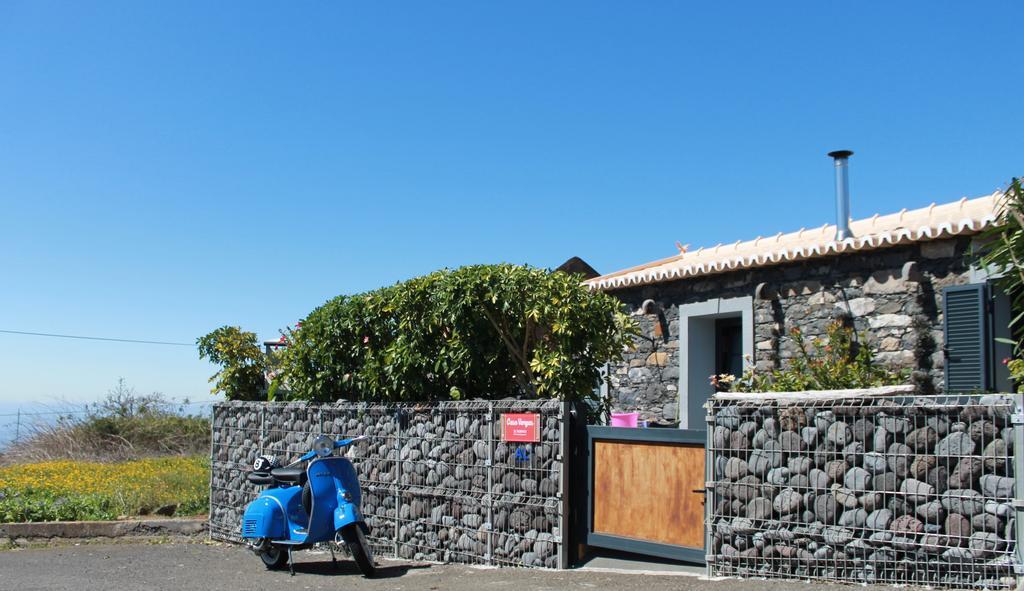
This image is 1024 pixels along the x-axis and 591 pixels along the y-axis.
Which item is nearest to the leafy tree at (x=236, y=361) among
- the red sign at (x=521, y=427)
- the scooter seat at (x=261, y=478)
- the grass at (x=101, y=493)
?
the grass at (x=101, y=493)

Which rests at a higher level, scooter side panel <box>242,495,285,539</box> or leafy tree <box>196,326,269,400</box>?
leafy tree <box>196,326,269,400</box>

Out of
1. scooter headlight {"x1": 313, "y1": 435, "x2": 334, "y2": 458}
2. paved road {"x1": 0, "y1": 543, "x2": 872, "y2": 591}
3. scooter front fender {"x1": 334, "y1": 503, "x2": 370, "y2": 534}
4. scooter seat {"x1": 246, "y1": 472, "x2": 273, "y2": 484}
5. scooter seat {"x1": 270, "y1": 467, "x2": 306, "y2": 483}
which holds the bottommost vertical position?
paved road {"x1": 0, "y1": 543, "x2": 872, "y2": 591}

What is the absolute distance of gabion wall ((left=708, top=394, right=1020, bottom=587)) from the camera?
6.17 m

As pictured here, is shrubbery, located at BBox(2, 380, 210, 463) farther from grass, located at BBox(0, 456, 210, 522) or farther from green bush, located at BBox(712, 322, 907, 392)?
green bush, located at BBox(712, 322, 907, 392)

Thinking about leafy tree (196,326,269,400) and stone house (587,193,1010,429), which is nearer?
stone house (587,193,1010,429)

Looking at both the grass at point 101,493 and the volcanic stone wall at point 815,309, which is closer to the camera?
the volcanic stone wall at point 815,309

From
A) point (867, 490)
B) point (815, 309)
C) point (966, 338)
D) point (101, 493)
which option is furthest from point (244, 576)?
point (966, 338)

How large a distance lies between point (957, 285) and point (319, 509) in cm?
688

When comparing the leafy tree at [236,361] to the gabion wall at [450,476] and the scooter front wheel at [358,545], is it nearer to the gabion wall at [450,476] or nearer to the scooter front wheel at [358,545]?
the gabion wall at [450,476]

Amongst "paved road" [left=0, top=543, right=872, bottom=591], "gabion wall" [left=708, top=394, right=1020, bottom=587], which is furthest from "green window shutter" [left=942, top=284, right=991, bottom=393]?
"paved road" [left=0, top=543, right=872, bottom=591]

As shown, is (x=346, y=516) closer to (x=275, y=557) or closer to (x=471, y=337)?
(x=275, y=557)

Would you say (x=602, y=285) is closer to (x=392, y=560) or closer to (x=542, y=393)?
(x=542, y=393)

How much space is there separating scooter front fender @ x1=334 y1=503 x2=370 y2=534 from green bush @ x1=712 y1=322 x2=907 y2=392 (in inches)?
167

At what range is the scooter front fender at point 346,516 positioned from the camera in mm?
8867
